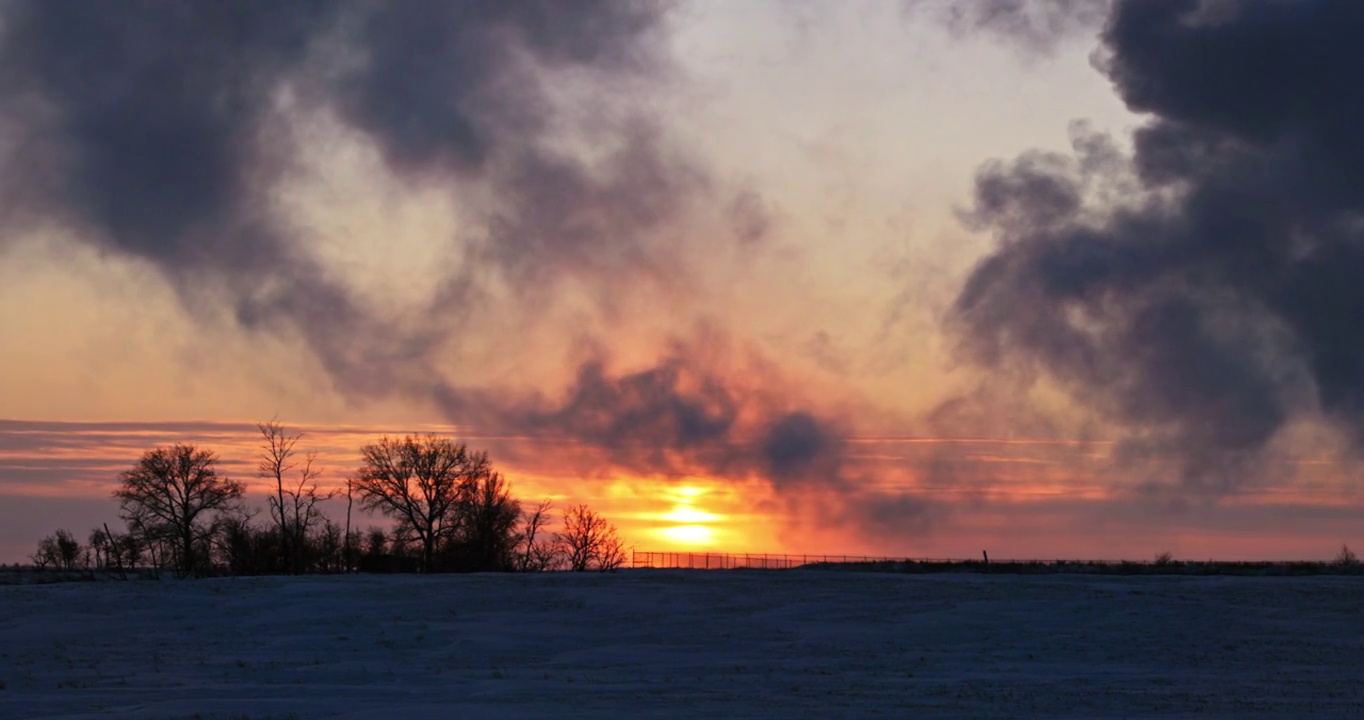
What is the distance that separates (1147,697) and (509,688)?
Result: 15.1 meters

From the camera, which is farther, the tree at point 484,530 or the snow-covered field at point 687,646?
the tree at point 484,530

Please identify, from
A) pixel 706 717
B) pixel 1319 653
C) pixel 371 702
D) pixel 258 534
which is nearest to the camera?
pixel 706 717

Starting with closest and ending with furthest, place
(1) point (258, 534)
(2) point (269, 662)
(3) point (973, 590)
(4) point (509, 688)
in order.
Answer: (4) point (509, 688)
(2) point (269, 662)
(3) point (973, 590)
(1) point (258, 534)

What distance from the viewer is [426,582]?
194 feet

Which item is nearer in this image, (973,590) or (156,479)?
(973,590)

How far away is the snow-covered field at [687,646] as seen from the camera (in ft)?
93.7

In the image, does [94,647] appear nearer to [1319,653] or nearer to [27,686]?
[27,686]

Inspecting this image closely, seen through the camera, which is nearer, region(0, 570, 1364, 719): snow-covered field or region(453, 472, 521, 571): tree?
region(0, 570, 1364, 719): snow-covered field

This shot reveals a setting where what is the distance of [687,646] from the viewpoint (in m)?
44.2

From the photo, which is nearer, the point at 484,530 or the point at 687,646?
the point at 687,646

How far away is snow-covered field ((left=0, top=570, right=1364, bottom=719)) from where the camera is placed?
28.6 m

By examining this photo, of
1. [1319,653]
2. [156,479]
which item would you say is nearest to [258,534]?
[156,479]

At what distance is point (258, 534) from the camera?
110188 mm

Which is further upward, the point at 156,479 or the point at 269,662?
the point at 156,479
